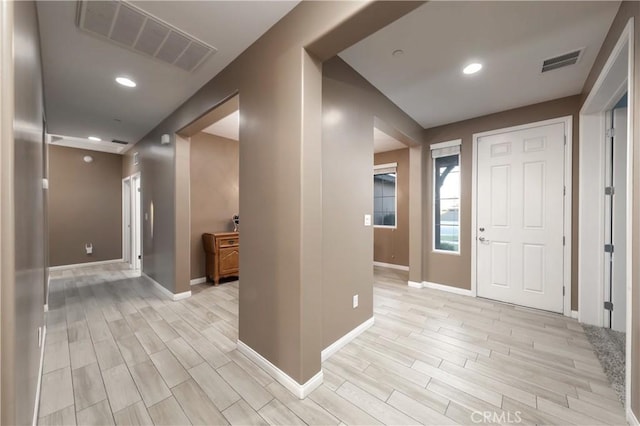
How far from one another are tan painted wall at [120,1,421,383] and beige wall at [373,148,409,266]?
3.72 meters

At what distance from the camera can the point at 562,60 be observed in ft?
7.36

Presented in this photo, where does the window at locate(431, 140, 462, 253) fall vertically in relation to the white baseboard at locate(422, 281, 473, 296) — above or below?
above

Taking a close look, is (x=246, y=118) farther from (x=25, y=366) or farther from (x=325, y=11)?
(x=25, y=366)

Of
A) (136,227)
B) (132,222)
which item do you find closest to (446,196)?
(136,227)

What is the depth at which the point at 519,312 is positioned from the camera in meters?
3.08

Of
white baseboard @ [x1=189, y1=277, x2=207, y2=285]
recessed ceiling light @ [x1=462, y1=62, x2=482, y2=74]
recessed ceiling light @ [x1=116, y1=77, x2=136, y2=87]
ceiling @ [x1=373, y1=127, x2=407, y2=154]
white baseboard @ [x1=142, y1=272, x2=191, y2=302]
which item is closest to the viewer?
recessed ceiling light @ [x1=462, y1=62, x2=482, y2=74]

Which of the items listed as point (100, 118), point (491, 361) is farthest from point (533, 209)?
point (100, 118)

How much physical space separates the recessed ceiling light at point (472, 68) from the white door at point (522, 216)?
4.77 ft

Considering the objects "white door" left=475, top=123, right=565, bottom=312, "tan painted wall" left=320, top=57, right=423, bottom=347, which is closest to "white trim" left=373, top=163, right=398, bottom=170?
"white door" left=475, top=123, right=565, bottom=312

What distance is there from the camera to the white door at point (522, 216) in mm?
3037

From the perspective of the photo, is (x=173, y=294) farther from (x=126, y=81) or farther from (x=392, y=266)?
(x=392, y=266)

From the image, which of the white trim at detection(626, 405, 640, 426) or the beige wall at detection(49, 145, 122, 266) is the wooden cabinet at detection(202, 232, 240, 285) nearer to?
the beige wall at detection(49, 145, 122, 266)

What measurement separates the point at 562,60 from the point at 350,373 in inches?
133

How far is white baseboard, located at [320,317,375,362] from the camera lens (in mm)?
2102
